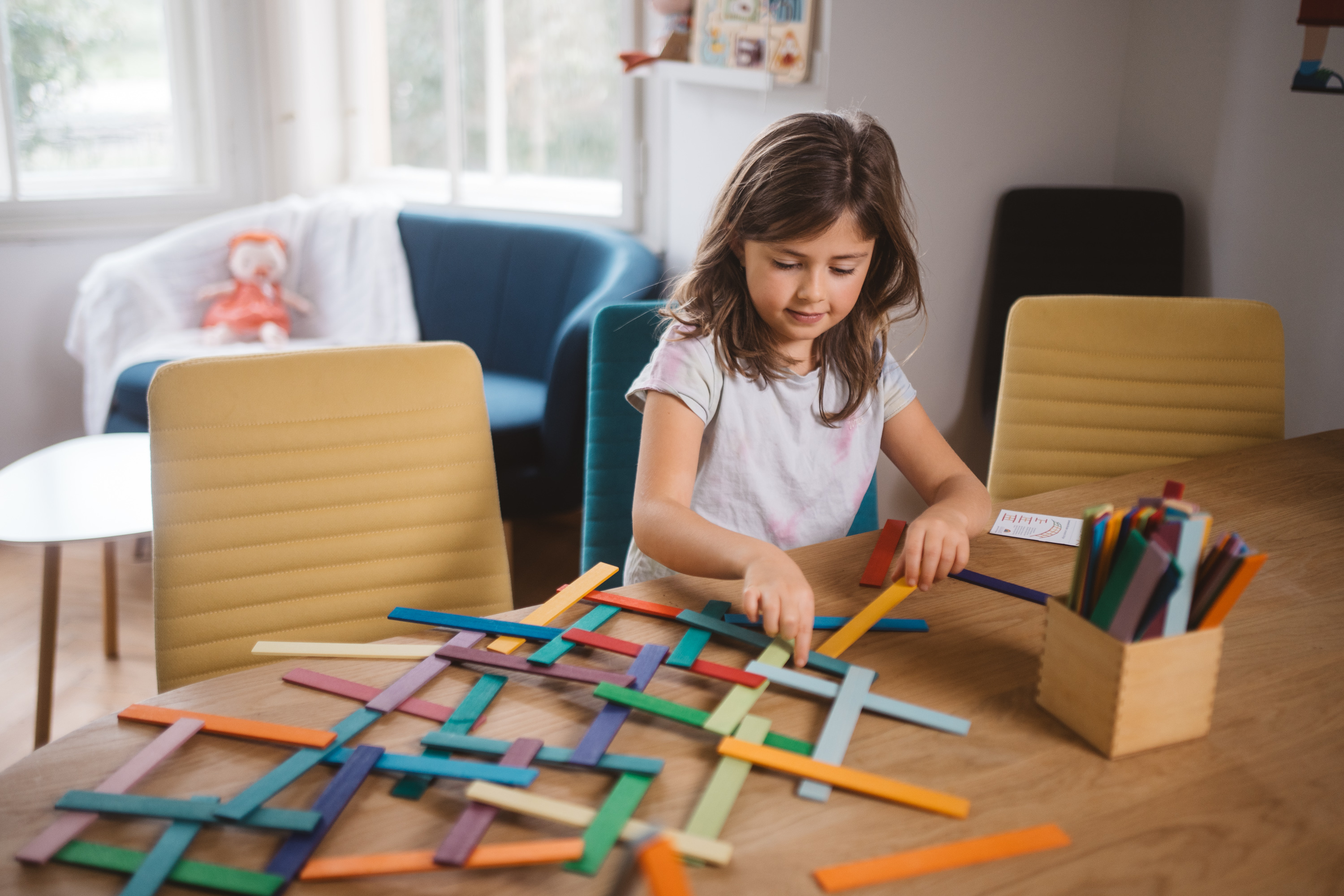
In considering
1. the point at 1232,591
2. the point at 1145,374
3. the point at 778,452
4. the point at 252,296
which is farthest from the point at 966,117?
the point at 252,296

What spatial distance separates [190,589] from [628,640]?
23.0 inches

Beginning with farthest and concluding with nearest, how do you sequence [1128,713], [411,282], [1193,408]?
1. [411,282]
2. [1193,408]
3. [1128,713]

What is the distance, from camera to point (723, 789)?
73 centimetres

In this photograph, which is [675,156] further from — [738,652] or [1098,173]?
[738,652]

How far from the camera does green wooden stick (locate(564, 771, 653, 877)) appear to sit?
2.16ft

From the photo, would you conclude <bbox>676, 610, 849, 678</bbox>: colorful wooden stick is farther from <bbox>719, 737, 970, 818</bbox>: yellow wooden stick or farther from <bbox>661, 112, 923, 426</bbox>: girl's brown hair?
<bbox>661, 112, 923, 426</bbox>: girl's brown hair

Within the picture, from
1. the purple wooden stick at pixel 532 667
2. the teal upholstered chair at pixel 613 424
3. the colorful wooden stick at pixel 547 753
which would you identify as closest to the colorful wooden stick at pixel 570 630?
the purple wooden stick at pixel 532 667

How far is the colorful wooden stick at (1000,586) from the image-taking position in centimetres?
105

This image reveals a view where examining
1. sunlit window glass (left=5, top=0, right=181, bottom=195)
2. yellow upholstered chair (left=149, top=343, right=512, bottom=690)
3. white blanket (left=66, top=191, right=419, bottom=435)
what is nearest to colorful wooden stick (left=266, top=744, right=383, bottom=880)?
yellow upholstered chair (left=149, top=343, right=512, bottom=690)

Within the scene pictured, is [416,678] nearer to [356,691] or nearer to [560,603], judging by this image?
[356,691]

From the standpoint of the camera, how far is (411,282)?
11.3 ft

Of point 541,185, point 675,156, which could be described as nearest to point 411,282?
point 541,185

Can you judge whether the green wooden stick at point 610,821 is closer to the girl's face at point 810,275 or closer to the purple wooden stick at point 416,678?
the purple wooden stick at point 416,678

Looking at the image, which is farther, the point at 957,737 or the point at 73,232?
the point at 73,232
